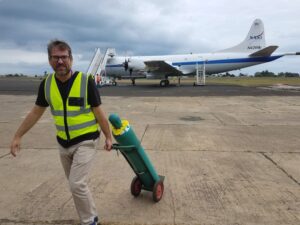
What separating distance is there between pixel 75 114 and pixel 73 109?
0.05 meters

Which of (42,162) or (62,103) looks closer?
(62,103)

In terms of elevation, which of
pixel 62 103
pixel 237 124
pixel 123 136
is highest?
pixel 62 103

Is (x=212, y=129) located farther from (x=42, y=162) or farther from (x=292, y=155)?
(x=42, y=162)

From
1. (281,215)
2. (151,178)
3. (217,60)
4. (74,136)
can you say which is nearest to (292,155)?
(281,215)

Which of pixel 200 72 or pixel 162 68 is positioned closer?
pixel 162 68

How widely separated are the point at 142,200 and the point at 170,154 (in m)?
2.27

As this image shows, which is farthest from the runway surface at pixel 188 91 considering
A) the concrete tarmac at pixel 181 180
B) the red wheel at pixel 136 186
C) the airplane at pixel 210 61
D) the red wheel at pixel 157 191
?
the red wheel at pixel 157 191

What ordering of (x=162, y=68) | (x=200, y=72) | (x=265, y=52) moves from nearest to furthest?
(x=162, y=68) → (x=265, y=52) → (x=200, y=72)

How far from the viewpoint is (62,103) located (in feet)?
9.55

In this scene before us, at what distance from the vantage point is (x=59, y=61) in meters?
2.83

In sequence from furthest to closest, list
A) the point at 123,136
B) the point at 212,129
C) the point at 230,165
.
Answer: the point at 212,129, the point at 230,165, the point at 123,136

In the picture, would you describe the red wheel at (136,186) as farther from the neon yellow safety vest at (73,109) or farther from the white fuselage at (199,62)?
the white fuselage at (199,62)

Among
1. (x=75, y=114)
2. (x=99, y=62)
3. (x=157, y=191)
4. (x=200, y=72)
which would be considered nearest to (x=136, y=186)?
(x=157, y=191)

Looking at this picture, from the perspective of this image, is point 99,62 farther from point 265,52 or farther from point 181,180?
point 181,180
